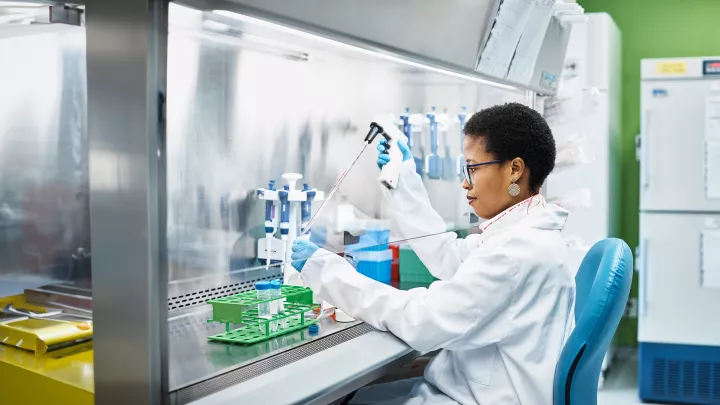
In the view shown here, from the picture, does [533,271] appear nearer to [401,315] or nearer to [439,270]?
[401,315]

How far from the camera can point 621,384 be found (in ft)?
14.0

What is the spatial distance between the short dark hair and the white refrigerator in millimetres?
2359

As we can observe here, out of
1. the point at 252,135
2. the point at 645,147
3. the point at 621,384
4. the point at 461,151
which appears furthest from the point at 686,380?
the point at 252,135

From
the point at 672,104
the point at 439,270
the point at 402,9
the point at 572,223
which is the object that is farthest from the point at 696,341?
the point at 402,9

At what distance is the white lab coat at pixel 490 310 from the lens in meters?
1.66

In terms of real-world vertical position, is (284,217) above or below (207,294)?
above

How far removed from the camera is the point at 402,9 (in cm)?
186

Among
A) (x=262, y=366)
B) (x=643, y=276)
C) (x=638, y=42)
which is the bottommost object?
(x=643, y=276)

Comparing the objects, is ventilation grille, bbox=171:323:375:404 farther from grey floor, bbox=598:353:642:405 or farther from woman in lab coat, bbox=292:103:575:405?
grey floor, bbox=598:353:642:405

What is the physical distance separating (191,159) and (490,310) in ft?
3.38

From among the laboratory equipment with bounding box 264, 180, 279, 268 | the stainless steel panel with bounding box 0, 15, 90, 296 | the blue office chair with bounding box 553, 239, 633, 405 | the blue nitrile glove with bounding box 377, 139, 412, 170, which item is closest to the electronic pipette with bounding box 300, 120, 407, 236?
the blue nitrile glove with bounding box 377, 139, 412, 170

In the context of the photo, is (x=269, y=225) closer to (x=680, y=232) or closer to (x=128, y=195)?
(x=128, y=195)

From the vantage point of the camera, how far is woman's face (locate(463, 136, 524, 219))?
192 centimetres

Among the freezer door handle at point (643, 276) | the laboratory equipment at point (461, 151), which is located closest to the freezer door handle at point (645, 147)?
the freezer door handle at point (643, 276)
